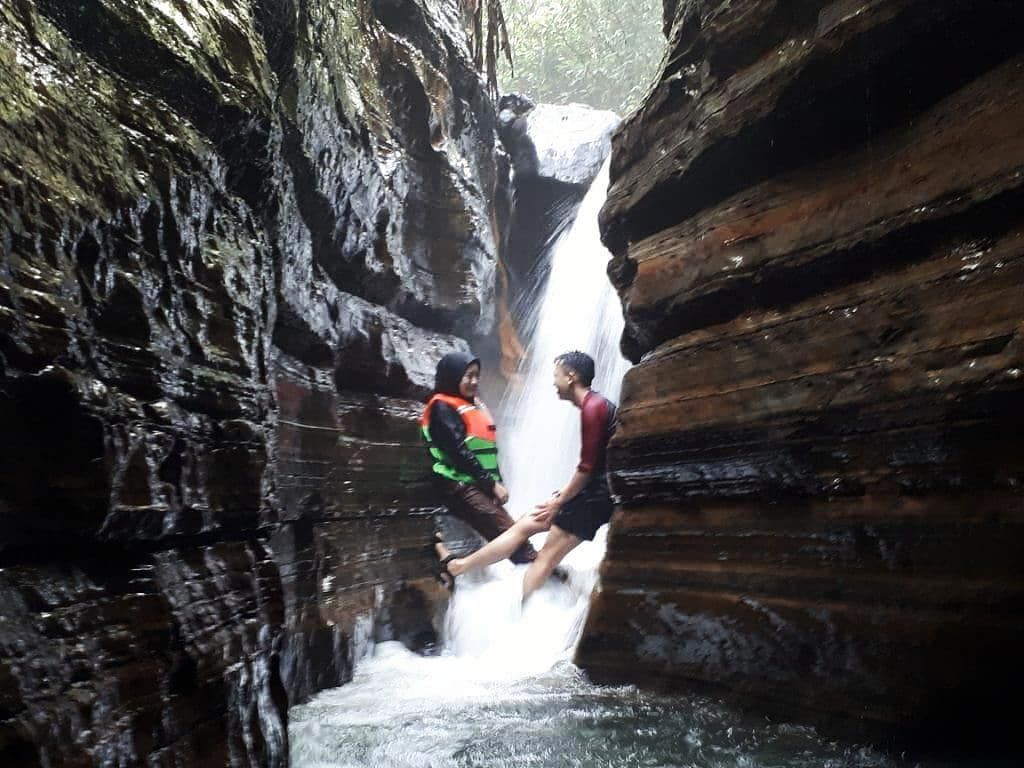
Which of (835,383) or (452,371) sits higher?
(452,371)

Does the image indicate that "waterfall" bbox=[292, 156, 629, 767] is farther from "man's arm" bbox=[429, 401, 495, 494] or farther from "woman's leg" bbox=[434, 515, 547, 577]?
"man's arm" bbox=[429, 401, 495, 494]

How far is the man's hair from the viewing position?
7.39m

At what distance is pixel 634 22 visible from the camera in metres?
27.0

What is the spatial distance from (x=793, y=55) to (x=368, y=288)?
4.98 m

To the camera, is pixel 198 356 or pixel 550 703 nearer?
pixel 198 356

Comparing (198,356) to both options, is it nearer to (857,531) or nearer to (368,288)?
(857,531)

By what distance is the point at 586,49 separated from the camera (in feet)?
88.7

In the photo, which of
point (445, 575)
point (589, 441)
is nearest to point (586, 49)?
point (589, 441)

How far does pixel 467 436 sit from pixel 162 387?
4.95 meters

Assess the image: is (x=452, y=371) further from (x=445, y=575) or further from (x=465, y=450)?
(x=445, y=575)

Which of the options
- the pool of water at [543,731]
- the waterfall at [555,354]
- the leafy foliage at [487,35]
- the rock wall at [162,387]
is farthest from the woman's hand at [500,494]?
the leafy foliage at [487,35]

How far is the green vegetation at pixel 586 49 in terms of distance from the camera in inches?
1048

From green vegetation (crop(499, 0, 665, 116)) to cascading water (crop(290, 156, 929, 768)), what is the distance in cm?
2270

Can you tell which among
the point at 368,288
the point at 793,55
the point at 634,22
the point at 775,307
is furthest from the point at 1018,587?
the point at 634,22
